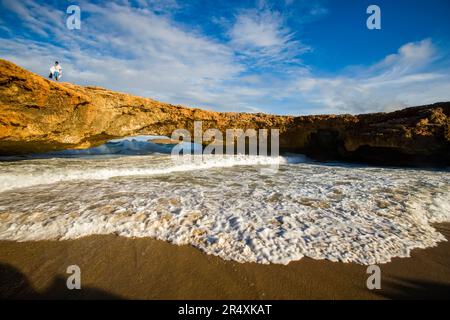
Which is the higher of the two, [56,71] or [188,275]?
[56,71]

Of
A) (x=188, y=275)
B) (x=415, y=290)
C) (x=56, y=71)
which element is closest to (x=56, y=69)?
(x=56, y=71)

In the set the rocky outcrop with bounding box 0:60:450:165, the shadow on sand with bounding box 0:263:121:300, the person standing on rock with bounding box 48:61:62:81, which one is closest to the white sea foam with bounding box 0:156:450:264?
the shadow on sand with bounding box 0:263:121:300

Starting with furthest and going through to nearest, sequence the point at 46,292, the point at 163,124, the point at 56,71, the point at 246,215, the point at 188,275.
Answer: the point at 163,124, the point at 56,71, the point at 246,215, the point at 188,275, the point at 46,292

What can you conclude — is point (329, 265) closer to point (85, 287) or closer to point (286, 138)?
point (85, 287)

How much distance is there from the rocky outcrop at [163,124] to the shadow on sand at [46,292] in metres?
5.83

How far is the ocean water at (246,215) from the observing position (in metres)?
2.68

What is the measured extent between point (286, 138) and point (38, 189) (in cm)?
1047

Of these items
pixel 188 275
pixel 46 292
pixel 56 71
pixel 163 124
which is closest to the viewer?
pixel 46 292

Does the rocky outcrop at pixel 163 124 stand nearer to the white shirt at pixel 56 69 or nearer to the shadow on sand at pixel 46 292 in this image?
the white shirt at pixel 56 69

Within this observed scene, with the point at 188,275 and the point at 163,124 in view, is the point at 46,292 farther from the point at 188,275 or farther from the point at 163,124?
the point at 163,124

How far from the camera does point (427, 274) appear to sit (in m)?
2.25

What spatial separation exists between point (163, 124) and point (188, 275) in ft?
27.8

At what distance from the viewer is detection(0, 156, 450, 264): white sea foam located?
268 cm

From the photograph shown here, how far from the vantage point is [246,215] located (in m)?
3.51
